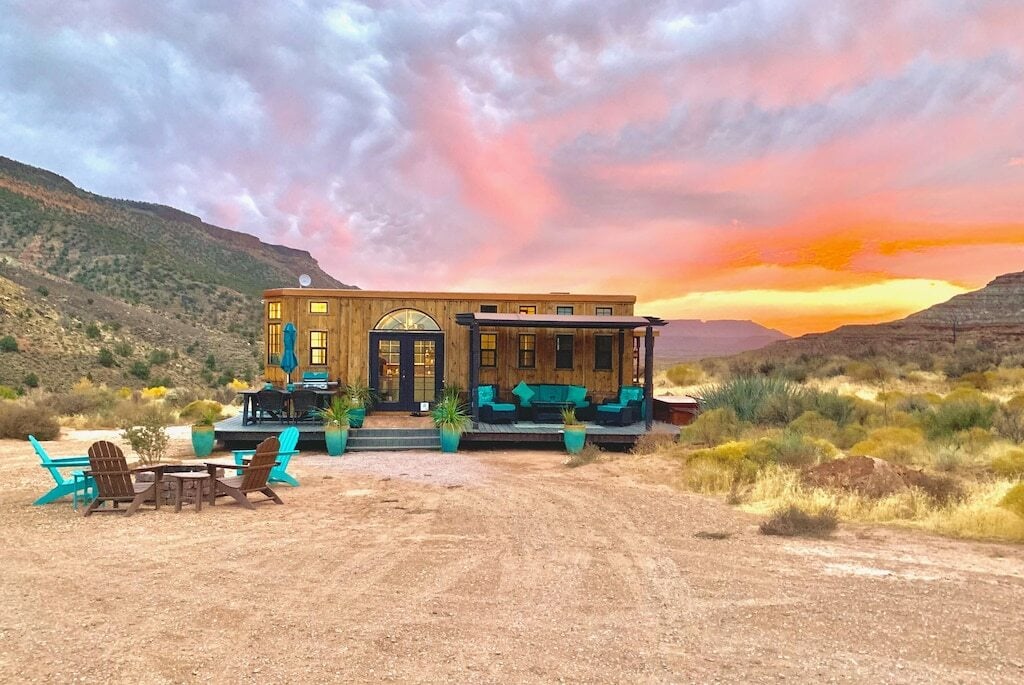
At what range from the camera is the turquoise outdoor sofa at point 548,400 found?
1598cm

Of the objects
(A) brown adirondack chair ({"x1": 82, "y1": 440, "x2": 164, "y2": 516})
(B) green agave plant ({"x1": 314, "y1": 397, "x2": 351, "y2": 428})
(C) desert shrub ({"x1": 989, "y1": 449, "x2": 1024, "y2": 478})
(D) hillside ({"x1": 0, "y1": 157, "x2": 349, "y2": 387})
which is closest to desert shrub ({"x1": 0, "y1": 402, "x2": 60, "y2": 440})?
(B) green agave plant ({"x1": 314, "y1": 397, "x2": 351, "y2": 428})

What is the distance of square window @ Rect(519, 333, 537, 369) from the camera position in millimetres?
16953

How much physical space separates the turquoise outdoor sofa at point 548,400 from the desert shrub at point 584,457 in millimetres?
1936

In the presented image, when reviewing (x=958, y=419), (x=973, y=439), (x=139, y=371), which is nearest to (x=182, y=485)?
(x=973, y=439)

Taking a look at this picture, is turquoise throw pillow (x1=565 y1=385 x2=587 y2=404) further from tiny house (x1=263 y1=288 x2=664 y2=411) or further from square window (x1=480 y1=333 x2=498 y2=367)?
square window (x1=480 y1=333 x2=498 y2=367)

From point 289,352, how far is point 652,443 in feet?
25.1

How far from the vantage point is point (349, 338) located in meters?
16.5

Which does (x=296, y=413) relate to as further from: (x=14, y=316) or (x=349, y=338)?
(x=14, y=316)

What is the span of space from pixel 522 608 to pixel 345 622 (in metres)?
1.23

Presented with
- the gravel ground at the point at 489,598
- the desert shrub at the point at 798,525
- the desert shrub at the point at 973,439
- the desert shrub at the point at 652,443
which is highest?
the desert shrub at the point at 973,439

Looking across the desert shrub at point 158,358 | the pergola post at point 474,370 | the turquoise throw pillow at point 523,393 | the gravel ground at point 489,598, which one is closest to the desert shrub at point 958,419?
the gravel ground at point 489,598

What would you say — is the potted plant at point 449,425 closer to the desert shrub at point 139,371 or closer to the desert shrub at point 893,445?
the desert shrub at point 893,445

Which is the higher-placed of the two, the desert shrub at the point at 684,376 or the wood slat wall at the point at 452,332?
the wood slat wall at the point at 452,332

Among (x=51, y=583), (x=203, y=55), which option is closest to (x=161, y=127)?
(x=203, y=55)
